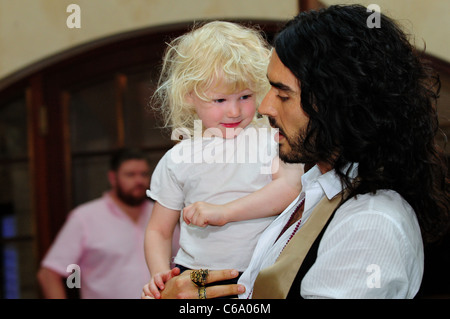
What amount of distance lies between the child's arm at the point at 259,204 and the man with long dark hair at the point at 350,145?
0.09m

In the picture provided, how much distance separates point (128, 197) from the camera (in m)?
2.03

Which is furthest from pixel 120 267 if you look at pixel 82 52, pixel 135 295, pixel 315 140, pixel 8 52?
pixel 315 140

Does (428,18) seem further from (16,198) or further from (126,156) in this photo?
(16,198)

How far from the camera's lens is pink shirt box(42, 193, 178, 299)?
6.43 feet

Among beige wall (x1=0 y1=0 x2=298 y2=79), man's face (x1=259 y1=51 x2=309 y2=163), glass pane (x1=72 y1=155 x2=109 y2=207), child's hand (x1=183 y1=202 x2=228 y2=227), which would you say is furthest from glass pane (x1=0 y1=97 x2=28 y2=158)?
man's face (x1=259 y1=51 x2=309 y2=163)

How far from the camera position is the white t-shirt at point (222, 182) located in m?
1.07

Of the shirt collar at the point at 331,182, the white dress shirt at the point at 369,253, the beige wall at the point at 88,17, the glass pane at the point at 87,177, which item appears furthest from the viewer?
the glass pane at the point at 87,177

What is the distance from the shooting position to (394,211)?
829 millimetres

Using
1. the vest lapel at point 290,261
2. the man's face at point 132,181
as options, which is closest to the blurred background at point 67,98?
the man's face at point 132,181

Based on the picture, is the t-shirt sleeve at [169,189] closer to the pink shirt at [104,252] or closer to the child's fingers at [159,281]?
the child's fingers at [159,281]

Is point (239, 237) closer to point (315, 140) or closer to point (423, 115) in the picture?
point (315, 140)

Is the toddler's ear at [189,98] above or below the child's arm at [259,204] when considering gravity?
above

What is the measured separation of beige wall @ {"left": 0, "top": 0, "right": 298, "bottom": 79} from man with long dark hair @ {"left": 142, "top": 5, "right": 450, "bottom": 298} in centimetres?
126

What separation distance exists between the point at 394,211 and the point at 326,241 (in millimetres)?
103
